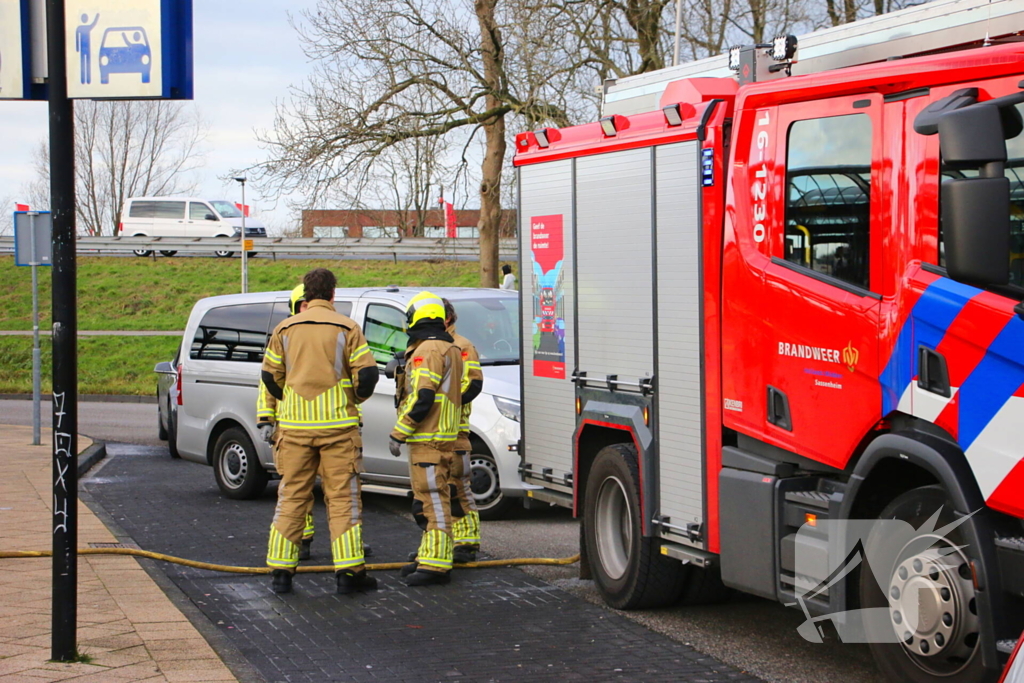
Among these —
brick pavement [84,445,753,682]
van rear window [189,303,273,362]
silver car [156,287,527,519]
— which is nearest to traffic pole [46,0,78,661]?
brick pavement [84,445,753,682]

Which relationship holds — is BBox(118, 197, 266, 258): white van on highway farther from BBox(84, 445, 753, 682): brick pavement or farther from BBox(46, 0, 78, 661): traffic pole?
BBox(46, 0, 78, 661): traffic pole

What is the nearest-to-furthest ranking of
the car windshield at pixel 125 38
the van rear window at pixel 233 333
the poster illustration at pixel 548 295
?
the car windshield at pixel 125 38
the poster illustration at pixel 548 295
the van rear window at pixel 233 333

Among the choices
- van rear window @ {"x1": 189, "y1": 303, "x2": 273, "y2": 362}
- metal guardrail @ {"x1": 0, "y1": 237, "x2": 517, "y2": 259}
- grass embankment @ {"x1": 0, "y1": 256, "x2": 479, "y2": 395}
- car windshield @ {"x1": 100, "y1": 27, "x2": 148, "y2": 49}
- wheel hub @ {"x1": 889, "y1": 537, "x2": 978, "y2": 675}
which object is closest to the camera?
wheel hub @ {"x1": 889, "y1": 537, "x2": 978, "y2": 675}

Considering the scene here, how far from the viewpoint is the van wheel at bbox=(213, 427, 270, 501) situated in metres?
11.2

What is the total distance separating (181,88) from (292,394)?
2381 millimetres

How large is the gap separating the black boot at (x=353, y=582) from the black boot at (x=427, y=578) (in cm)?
23

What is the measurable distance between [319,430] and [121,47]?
8.92ft

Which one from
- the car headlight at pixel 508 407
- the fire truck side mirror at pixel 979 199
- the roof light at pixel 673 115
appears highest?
the roof light at pixel 673 115

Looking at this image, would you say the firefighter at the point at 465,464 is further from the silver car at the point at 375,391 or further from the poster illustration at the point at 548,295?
the silver car at the point at 375,391

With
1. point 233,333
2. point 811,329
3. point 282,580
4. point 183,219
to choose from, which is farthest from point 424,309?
point 183,219

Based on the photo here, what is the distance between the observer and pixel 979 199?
403 centimetres

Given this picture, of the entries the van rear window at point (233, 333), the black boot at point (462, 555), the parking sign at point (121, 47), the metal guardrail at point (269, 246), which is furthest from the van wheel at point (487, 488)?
the metal guardrail at point (269, 246)

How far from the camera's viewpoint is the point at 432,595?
7.51m

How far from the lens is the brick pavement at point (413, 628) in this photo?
5.83 metres
